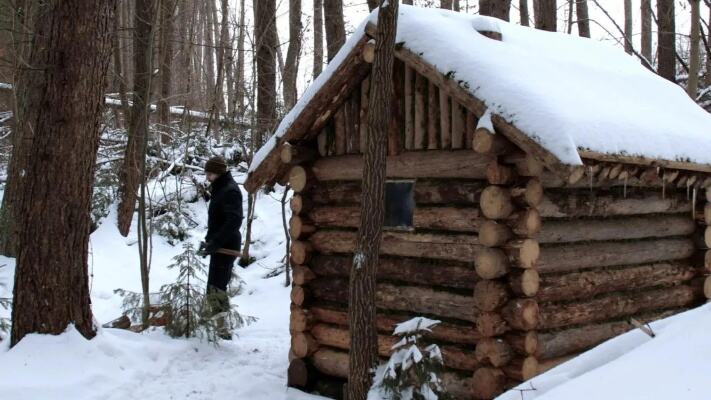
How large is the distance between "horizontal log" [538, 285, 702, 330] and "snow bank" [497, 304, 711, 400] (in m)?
2.09

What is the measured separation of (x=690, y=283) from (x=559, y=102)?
351 cm

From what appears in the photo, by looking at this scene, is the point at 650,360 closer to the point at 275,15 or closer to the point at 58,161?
the point at 58,161

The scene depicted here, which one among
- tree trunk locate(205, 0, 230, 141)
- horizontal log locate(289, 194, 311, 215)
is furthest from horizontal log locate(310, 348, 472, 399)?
tree trunk locate(205, 0, 230, 141)

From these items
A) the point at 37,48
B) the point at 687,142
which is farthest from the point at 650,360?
the point at 37,48

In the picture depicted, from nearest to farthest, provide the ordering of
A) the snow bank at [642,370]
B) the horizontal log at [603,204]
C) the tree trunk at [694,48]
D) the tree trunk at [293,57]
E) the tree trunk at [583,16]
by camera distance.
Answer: the snow bank at [642,370]
the horizontal log at [603,204]
the tree trunk at [694,48]
the tree trunk at [293,57]
the tree trunk at [583,16]

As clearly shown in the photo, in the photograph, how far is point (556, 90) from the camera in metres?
6.12

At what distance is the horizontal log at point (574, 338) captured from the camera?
6.07 m

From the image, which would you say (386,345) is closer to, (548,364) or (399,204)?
(399,204)

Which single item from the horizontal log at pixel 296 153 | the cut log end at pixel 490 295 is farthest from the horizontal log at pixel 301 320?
the cut log end at pixel 490 295

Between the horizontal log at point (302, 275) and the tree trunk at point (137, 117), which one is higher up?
the tree trunk at point (137, 117)

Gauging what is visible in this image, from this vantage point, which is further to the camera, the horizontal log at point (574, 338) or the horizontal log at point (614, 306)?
the horizontal log at point (614, 306)

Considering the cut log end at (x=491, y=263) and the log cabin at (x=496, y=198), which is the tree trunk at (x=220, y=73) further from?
the cut log end at (x=491, y=263)

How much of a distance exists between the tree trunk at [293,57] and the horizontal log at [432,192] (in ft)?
27.7

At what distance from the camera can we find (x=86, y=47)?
6840 mm
